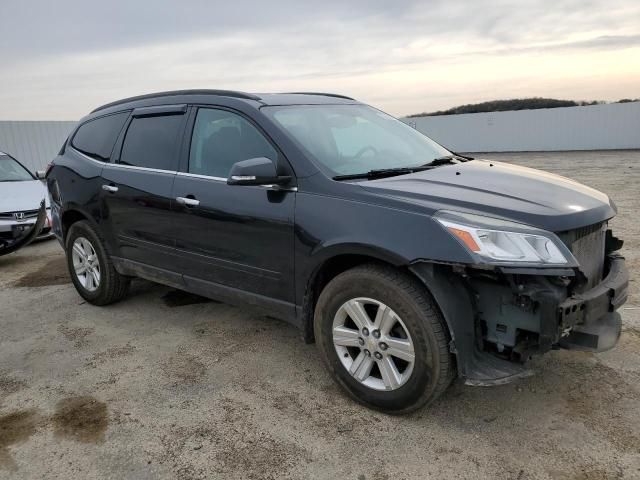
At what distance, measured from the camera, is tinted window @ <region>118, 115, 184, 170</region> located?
4125mm

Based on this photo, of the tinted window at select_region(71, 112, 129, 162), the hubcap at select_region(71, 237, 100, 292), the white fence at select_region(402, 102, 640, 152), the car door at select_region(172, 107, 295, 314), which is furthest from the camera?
the white fence at select_region(402, 102, 640, 152)

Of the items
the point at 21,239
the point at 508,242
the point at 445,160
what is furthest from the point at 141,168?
the point at 21,239

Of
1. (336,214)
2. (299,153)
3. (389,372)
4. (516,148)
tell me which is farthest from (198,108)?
(516,148)

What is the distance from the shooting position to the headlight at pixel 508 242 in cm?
256

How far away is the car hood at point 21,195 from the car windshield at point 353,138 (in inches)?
214

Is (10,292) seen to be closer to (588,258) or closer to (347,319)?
(347,319)

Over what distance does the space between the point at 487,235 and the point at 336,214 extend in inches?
33.2

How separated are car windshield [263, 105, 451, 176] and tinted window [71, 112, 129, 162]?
184 cm

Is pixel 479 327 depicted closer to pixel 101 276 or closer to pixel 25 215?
pixel 101 276

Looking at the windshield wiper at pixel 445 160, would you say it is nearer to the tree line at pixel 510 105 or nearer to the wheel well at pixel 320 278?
the wheel well at pixel 320 278

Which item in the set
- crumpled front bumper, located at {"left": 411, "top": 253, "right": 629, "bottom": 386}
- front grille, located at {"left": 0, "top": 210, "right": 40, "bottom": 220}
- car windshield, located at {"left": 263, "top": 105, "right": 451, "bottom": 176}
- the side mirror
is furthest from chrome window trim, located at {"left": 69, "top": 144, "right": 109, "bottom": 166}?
crumpled front bumper, located at {"left": 411, "top": 253, "right": 629, "bottom": 386}

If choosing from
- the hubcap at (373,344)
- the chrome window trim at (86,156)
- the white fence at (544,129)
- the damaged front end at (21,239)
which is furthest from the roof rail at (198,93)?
the white fence at (544,129)

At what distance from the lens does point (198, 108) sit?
13.2ft

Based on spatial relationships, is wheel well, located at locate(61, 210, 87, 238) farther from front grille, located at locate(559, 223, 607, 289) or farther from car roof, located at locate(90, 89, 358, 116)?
front grille, located at locate(559, 223, 607, 289)
